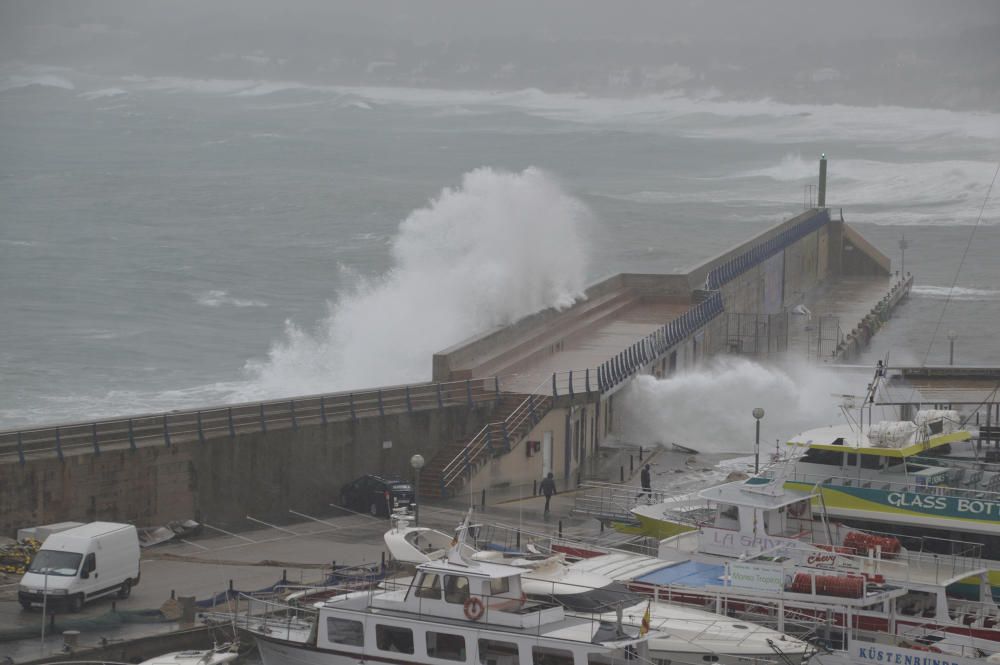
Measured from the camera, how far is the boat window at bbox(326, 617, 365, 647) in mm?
21031

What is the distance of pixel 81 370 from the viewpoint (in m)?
60.6

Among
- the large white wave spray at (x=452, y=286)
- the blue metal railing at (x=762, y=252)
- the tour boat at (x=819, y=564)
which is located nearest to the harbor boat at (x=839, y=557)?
the tour boat at (x=819, y=564)

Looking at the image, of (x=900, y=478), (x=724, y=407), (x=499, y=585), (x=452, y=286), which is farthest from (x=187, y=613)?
(x=452, y=286)

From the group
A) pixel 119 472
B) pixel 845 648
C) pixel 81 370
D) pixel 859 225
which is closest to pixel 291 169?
pixel 859 225

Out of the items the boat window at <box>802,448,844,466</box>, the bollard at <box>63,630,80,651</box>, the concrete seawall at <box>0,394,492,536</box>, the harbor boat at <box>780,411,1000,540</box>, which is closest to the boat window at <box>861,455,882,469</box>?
the harbor boat at <box>780,411,1000,540</box>

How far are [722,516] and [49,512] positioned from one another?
36.4 ft

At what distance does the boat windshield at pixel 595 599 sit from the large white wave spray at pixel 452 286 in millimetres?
24500

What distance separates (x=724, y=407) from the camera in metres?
42.9

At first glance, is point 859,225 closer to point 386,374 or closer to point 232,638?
point 386,374

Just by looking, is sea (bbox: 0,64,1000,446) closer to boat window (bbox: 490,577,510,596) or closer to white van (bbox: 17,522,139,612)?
white van (bbox: 17,522,139,612)

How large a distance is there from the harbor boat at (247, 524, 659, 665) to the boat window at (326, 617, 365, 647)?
1 cm

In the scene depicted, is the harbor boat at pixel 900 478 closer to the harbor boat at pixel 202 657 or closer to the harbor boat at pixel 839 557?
the harbor boat at pixel 839 557

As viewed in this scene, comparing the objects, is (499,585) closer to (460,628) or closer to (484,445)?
(460,628)

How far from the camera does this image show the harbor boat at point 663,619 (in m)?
21.1
